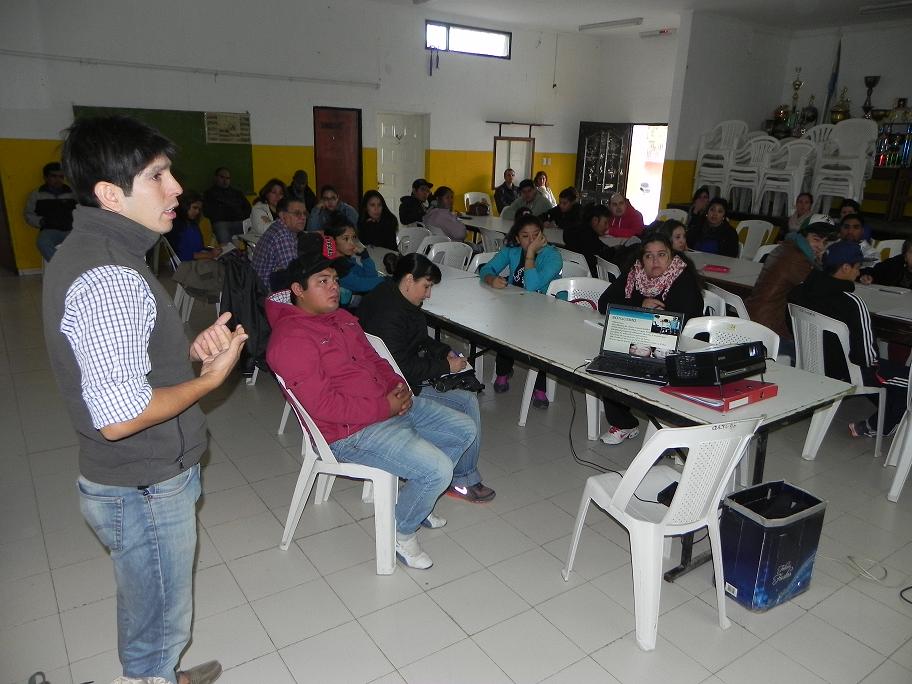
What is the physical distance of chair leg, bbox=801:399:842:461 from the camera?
11.2 ft

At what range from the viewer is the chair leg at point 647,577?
207cm

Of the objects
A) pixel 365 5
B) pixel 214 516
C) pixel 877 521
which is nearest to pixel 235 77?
pixel 365 5

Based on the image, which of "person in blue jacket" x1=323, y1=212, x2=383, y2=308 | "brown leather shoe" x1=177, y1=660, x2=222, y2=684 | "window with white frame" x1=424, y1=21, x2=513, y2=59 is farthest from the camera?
"window with white frame" x1=424, y1=21, x2=513, y2=59

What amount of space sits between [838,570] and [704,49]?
8.32 m

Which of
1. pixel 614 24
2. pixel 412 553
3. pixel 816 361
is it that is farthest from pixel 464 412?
pixel 614 24

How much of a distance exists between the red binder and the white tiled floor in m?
0.74

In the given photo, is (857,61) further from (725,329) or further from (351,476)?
(351,476)

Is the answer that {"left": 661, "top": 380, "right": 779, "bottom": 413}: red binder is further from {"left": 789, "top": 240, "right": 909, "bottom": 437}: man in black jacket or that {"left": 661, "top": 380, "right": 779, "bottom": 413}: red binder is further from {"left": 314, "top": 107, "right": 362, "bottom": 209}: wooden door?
{"left": 314, "top": 107, "right": 362, "bottom": 209}: wooden door

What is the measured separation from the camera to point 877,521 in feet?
9.44

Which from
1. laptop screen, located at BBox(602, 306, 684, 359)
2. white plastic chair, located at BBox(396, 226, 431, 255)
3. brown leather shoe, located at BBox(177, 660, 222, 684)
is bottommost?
brown leather shoe, located at BBox(177, 660, 222, 684)

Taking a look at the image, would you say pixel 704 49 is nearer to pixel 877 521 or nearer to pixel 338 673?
pixel 877 521

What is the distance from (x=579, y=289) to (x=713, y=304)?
2.61ft

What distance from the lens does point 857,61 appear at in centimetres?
910

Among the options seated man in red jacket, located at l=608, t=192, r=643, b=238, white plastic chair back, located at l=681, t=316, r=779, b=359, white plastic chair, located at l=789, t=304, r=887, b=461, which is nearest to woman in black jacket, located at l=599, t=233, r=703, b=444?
white plastic chair back, located at l=681, t=316, r=779, b=359
